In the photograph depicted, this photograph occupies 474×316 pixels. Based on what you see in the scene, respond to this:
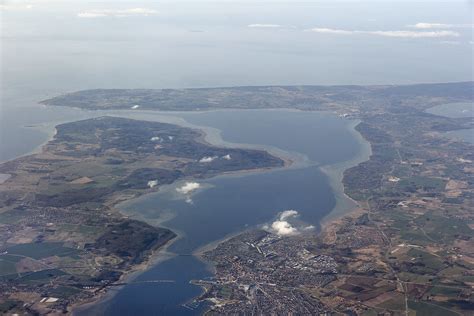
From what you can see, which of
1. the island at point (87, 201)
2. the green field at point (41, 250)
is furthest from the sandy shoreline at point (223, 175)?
the green field at point (41, 250)

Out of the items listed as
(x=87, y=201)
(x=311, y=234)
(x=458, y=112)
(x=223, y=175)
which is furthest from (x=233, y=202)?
(x=458, y=112)

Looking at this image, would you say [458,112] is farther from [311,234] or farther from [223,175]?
[311,234]

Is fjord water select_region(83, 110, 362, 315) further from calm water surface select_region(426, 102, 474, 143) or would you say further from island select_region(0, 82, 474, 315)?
calm water surface select_region(426, 102, 474, 143)

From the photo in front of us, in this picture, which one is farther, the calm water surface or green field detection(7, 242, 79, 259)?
the calm water surface

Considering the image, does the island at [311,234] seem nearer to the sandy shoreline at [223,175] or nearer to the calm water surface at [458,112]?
the sandy shoreline at [223,175]

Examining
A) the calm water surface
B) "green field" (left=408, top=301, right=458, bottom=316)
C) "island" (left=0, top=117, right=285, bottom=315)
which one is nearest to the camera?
"green field" (left=408, top=301, right=458, bottom=316)

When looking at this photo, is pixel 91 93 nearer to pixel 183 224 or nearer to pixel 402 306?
pixel 183 224

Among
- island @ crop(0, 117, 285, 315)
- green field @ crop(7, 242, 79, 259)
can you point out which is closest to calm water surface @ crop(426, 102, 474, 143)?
island @ crop(0, 117, 285, 315)

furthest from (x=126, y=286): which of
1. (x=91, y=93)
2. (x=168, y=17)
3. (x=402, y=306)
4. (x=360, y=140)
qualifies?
(x=168, y=17)
